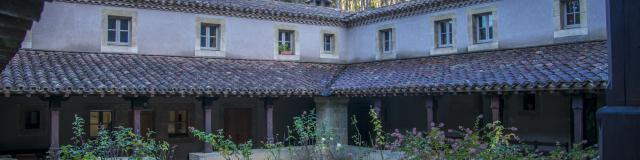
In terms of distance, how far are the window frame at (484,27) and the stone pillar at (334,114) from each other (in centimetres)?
458

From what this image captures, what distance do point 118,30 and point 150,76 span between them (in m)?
2.71

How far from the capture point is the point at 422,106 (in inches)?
702

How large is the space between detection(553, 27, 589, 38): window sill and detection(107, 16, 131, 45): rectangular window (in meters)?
11.9

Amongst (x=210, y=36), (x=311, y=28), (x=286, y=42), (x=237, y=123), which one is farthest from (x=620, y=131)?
(x=311, y=28)

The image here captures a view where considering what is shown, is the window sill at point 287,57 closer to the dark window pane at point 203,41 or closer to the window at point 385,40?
the dark window pane at point 203,41

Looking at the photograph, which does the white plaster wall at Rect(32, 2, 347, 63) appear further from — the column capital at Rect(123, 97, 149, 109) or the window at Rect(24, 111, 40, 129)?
the column capital at Rect(123, 97, 149, 109)

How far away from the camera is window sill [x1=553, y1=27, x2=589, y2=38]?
1388cm

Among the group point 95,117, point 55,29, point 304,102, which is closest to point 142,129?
point 95,117

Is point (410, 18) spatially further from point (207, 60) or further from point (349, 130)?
point (207, 60)

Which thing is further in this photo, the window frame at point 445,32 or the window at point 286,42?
the window at point 286,42

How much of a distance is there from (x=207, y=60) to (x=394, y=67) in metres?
5.88

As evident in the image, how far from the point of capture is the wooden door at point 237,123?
18.5 m

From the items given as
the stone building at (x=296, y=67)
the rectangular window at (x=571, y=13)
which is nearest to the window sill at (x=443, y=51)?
the stone building at (x=296, y=67)

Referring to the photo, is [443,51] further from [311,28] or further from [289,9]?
[289,9]
